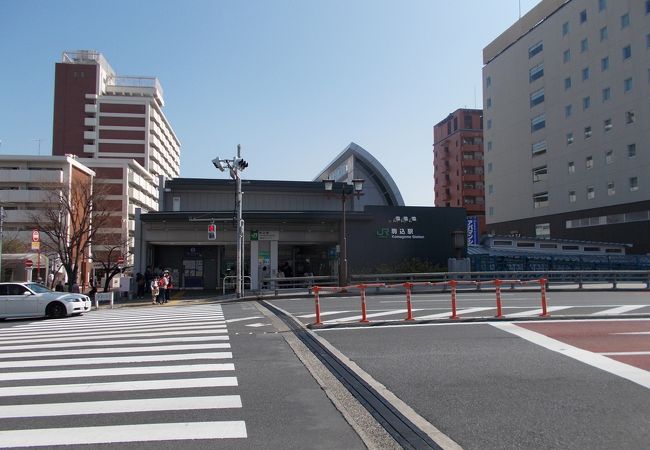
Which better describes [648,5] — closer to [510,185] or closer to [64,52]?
[510,185]

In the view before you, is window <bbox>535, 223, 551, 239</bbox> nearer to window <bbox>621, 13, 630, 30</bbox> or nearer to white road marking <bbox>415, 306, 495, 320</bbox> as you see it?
window <bbox>621, 13, 630, 30</bbox>

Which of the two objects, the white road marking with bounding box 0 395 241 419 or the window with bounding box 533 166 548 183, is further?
the window with bounding box 533 166 548 183

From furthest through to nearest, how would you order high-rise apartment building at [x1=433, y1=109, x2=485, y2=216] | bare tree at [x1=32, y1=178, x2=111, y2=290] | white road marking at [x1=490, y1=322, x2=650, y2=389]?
high-rise apartment building at [x1=433, y1=109, x2=485, y2=216], bare tree at [x1=32, y1=178, x2=111, y2=290], white road marking at [x1=490, y1=322, x2=650, y2=389]

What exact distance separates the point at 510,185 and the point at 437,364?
65.3 metres

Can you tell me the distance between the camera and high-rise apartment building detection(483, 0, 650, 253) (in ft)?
165

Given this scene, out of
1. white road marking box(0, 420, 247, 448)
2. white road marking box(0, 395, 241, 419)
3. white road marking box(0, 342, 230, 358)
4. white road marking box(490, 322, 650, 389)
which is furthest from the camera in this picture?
white road marking box(0, 342, 230, 358)

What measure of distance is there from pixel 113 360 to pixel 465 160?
9219 centimetres

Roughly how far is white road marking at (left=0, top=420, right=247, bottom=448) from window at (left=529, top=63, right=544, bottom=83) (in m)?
67.1

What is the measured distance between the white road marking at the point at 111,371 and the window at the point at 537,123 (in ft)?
207

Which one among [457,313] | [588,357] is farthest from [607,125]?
[588,357]

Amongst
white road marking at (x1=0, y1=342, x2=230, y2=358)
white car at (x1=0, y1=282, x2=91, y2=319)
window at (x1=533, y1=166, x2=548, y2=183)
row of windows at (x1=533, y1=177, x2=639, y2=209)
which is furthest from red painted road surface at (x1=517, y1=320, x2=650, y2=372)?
window at (x1=533, y1=166, x2=548, y2=183)

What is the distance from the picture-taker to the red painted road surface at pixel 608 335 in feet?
29.9

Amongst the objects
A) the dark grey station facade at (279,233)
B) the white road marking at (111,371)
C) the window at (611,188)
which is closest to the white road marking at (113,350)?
the white road marking at (111,371)

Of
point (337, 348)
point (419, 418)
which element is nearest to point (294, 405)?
point (419, 418)
